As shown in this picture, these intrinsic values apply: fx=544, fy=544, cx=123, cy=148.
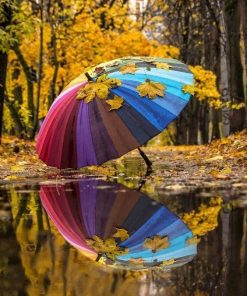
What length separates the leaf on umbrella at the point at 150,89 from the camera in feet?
19.7

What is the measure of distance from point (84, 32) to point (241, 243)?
661 inches

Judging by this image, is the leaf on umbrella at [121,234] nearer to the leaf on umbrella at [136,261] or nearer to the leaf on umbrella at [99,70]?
the leaf on umbrella at [136,261]

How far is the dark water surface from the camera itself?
222 cm

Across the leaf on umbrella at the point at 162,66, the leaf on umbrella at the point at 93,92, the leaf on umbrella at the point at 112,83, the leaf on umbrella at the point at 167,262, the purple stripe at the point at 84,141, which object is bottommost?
the leaf on umbrella at the point at 167,262

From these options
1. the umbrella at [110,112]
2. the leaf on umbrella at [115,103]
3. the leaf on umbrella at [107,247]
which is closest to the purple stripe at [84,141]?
the umbrella at [110,112]

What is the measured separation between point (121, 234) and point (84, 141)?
2653mm

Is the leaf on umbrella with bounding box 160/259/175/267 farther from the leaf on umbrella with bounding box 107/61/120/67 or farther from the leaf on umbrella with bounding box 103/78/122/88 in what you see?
the leaf on umbrella with bounding box 107/61/120/67

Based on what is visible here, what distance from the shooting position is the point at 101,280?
7.52 ft

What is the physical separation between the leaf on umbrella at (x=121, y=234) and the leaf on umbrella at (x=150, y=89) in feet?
9.22

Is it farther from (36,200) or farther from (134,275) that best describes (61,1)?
(134,275)

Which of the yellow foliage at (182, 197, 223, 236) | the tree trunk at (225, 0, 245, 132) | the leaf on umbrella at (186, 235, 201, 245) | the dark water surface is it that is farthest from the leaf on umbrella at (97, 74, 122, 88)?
the tree trunk at (225, 0, 245, 132)

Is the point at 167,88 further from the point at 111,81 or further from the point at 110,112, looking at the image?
the point at 110,112

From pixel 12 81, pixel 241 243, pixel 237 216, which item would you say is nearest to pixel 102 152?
pixel 237 216

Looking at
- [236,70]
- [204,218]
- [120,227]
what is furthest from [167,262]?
[236,70]
